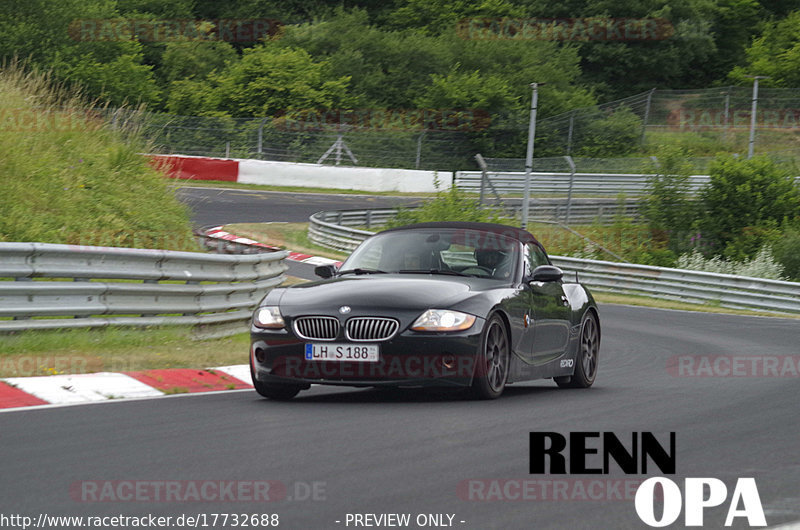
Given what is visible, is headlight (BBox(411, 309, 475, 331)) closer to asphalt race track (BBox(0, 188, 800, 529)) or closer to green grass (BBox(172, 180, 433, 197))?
asphalt race track (BBox(0, 188, 800, 529))

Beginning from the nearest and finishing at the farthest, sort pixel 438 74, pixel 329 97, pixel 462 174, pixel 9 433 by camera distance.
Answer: pixel 9 433 < pixel 462 174 < pixel 329 97 < pixel 438 74

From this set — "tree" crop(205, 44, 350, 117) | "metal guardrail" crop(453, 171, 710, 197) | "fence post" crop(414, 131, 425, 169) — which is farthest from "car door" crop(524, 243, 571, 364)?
"tree" crop(205, 44, 350, 117)

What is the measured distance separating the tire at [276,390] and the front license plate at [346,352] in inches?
17.8

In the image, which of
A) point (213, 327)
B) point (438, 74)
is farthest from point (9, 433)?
point (438, 74)

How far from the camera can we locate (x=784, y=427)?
8.34 metres

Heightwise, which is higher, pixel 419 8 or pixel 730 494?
pixel 419 8

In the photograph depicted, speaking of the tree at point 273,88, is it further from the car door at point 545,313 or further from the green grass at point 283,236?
the car door at point 545,313

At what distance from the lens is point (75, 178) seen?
1555 centimetres

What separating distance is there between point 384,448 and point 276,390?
245 cm

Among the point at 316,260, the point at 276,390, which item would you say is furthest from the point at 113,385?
the point at 316,260

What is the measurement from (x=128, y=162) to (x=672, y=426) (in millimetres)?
10460

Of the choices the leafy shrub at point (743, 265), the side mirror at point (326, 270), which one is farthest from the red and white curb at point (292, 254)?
the side mirror at point (326, 270)

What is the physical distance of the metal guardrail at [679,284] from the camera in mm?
29234

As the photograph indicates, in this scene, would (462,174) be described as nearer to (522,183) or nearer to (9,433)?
(522,183)
